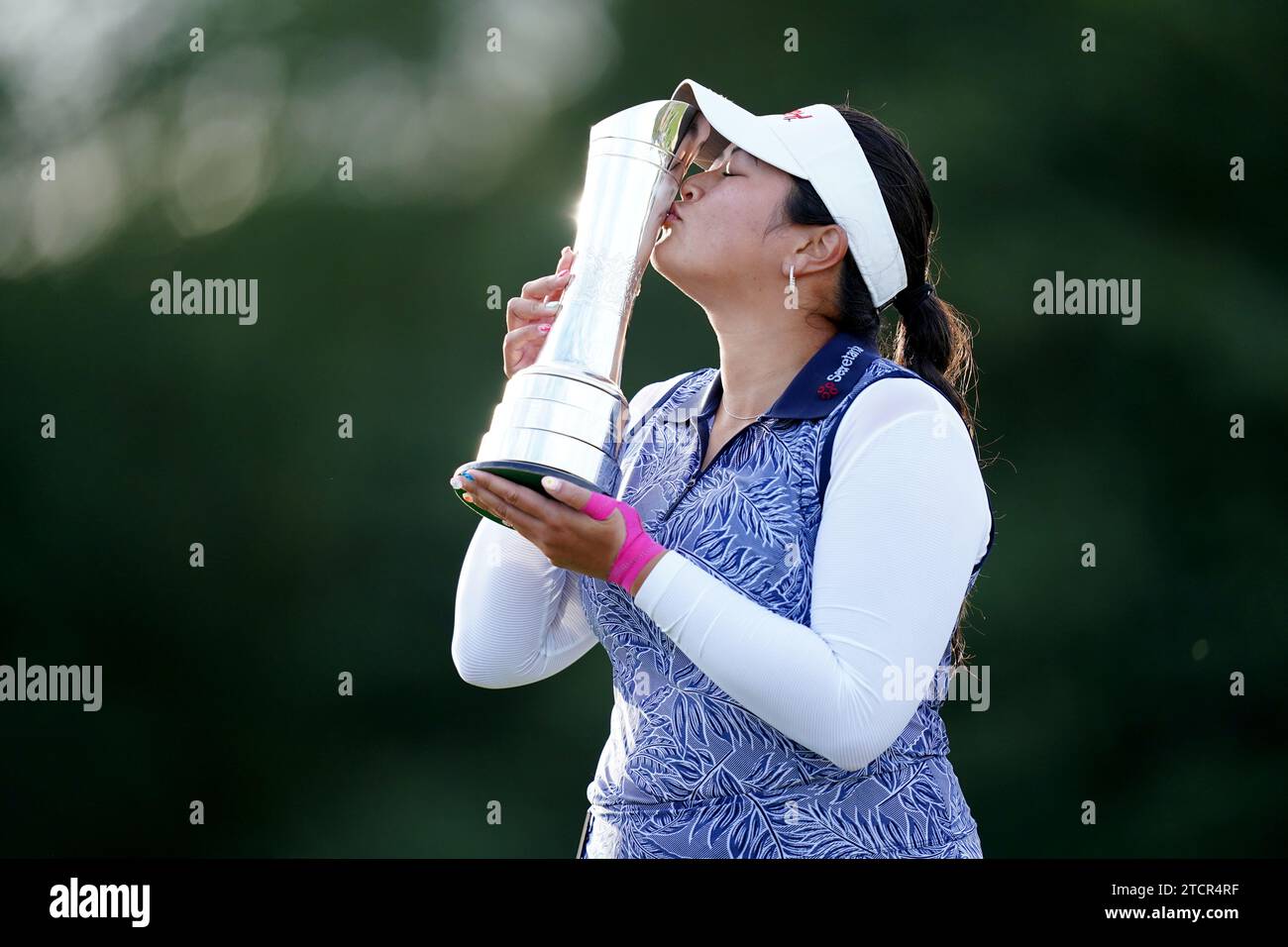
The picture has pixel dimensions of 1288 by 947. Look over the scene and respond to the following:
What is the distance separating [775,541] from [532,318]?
0.44 metres

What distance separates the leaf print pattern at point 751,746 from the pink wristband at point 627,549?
11cm

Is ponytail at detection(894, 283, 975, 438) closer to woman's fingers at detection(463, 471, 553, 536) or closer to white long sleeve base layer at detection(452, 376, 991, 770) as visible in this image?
white long sleeve base layer at detection(452, 376, 991, 770)

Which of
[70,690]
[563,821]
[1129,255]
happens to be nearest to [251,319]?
[70,690]

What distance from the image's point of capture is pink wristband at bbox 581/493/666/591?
1.43 meters

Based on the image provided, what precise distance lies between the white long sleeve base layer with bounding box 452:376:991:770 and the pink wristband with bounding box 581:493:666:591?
2 centimetres

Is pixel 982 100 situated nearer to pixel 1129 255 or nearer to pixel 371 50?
pixel 1129 255

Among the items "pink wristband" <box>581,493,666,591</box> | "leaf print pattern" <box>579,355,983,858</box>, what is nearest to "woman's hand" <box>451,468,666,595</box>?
"pink wristband" <box>581,493,666,591</box>

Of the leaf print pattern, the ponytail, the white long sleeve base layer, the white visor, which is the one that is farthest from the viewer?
the ponytail

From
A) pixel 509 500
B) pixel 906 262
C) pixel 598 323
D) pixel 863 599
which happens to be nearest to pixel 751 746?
pixel 863 599

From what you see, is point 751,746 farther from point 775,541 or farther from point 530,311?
point 530,311

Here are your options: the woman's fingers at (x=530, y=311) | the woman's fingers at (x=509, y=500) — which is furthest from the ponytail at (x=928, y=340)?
the woman's fingers at (x=509, y=500)

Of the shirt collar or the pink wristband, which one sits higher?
the shirt collar

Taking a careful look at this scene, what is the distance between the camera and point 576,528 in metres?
1.44

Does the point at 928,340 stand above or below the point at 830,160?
below
